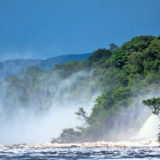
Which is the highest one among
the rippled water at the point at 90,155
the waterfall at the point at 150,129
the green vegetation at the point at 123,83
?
the green vegetation at the point at 123,83

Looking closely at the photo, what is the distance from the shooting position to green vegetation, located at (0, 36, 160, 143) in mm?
73875

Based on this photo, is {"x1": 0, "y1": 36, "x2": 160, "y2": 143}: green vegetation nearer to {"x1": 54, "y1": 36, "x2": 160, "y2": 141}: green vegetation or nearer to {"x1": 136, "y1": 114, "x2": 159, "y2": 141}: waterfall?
{"x1": 54, "y1": 36, "x2": 160, "y2": 141}: green vegetation

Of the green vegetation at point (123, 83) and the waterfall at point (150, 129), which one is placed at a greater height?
the green vegetation at point (123, 83)

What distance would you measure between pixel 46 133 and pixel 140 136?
51.4 m

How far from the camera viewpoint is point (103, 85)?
328ft

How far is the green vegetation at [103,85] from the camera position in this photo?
7388 centimetres

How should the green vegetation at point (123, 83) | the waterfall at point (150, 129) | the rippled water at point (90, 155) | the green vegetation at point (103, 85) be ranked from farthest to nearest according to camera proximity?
the green vegetation at point (103, 85) → the green vegetation at point (123, 83) → the waterfall at point (150, 129) → the rippled water at point (90, 155)

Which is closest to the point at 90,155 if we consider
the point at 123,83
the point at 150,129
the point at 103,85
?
the point at 150,129

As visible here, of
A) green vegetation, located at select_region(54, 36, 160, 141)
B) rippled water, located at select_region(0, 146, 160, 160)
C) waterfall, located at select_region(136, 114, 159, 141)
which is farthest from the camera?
green vegetation, located at select_region(54, 36, 160, 141)

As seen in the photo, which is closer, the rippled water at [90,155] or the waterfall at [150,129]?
the rippled water at [90,155]

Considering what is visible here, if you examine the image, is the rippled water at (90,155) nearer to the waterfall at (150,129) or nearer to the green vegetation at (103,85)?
the waterfall at (150,129)

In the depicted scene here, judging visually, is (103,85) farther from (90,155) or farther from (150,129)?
(90,155)

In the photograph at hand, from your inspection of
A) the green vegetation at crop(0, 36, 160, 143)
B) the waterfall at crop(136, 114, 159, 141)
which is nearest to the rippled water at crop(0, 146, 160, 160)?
the waterfall at crop(136, 114, 159, 141)

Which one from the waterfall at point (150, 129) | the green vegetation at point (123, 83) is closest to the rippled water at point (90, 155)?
the waterfall at point (150, 129)
